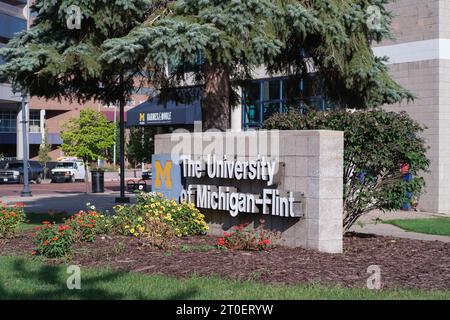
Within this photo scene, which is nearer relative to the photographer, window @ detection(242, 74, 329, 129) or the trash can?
window @ detection(242, 74, 329, 129)

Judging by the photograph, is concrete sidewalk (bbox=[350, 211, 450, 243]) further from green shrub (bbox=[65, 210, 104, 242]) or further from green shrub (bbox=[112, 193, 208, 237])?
green shrub (bbox=[65, 210, 104, 242])

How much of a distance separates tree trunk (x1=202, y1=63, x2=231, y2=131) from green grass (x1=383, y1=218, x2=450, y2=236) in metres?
4.98

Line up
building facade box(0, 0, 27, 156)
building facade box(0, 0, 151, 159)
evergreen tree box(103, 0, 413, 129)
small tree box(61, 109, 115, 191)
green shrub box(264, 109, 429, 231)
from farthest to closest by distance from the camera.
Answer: building facade box(0, 0, 151, 159)
building facade box(0, 0, 27, 156)
small tree box(61, 109, 115, 191)
evergreen tree box(103, 0, 413, 129)
green shrub box(264, 109, 429, 231)

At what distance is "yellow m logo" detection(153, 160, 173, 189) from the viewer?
14039 millimetres

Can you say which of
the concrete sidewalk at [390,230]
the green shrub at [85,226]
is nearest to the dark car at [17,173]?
the concrete sidewalk at [390,230]

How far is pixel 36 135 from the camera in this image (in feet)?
266

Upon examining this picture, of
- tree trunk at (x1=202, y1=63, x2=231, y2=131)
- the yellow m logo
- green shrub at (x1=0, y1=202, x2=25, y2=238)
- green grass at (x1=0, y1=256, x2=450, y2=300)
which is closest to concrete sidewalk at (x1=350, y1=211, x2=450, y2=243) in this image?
tree trunk at (x1=202, y1=63, x2=231, y2=131)

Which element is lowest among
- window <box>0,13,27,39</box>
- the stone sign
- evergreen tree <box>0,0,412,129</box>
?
the stone sign

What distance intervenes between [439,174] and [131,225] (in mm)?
11120

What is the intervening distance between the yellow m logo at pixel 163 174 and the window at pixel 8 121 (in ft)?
211

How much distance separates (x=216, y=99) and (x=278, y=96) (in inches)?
416
